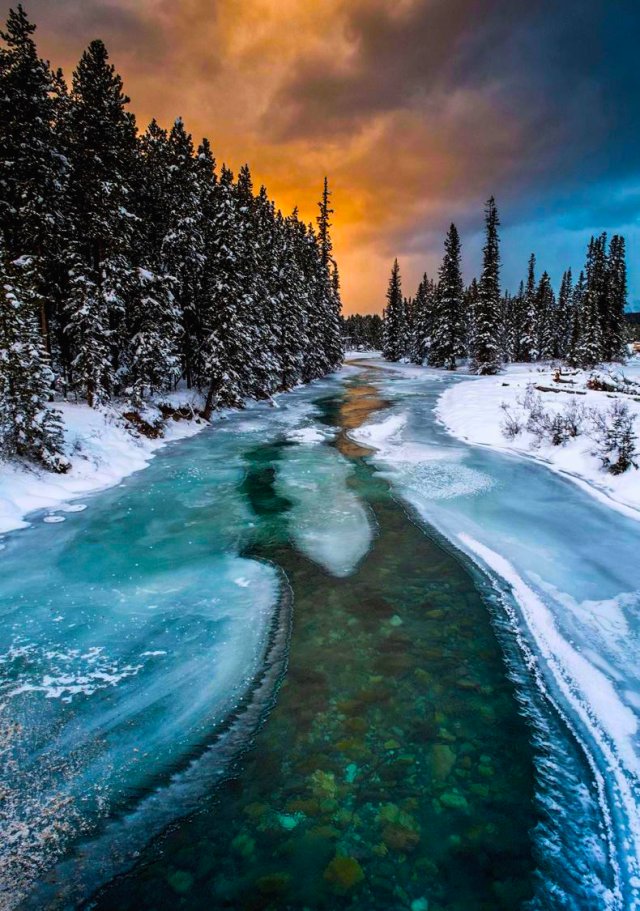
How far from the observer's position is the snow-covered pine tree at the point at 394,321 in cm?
6969

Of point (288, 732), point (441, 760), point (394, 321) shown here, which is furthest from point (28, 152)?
point (394, 321)

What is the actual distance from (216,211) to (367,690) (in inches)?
970

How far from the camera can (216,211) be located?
2280 cm

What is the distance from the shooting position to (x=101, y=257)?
17406 millimetres

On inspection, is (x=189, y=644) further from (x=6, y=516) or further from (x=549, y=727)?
(x=6, y=516)

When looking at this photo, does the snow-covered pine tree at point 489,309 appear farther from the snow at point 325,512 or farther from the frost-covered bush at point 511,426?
the snow at point 325,512

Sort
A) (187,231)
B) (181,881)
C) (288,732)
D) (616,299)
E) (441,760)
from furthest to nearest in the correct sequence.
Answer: (616,299) → (187,231) → (288,732) → (441,760) → (181,881)

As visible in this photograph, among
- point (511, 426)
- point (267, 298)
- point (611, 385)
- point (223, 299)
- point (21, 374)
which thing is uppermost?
point (267, 298)

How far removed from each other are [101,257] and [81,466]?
9988 millimetres

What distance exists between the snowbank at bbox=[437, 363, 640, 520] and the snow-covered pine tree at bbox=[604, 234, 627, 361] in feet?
82.0

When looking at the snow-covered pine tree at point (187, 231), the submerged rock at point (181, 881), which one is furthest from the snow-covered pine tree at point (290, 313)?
the submerged rock at point (181, 881)

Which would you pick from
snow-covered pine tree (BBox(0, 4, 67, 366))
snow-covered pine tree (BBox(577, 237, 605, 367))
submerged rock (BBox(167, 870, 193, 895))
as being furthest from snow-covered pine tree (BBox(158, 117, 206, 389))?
snow-covered pine tree (BBox(577, 237, 605, 367))

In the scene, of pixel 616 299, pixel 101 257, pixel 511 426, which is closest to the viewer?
pixel 511 426

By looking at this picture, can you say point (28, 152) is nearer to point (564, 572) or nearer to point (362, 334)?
point (564, 572)
